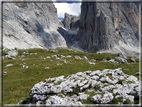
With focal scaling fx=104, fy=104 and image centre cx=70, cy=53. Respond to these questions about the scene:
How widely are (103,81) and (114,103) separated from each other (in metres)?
3.96

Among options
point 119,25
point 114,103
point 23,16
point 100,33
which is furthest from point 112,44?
point 114,103

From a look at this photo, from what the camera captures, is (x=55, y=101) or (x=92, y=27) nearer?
(x=55, y=101)

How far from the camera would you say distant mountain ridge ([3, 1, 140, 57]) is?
13638 cm

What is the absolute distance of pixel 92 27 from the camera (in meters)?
166

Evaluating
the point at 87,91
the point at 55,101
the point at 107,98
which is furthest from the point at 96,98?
the point at 55,101

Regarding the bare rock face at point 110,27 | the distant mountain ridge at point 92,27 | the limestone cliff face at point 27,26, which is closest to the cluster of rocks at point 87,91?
the limestone cliff face at point 27,26

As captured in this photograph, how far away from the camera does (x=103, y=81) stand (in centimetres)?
1384

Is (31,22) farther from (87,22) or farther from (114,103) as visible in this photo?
(114,103)

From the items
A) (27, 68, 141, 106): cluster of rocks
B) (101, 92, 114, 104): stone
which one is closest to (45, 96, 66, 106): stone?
(27, 68, 141, 106): cluster of rocks

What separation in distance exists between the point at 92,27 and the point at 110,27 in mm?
28662

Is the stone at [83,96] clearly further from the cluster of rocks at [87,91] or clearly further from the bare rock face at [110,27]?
the bare rock face at [110,27]

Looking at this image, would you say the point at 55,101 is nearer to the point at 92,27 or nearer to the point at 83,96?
the point at 83,96

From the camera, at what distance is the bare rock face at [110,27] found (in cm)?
14362

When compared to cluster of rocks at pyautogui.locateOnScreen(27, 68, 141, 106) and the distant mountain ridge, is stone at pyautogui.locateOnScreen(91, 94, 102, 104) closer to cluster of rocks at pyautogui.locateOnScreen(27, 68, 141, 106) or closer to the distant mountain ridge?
cluster of rocks at pyautogui.locateOnScreen(27, 68, 141, 106)
